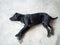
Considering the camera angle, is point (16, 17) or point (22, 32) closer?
point (22, 32)

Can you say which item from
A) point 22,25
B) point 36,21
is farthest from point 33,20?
point 22,25

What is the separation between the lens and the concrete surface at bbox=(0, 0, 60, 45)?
1.65 metres

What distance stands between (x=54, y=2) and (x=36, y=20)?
66cm

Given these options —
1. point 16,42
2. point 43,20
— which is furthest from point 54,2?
point 16,42

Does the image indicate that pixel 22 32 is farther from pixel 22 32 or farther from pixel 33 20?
pixel 33 20

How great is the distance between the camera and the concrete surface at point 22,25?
1.65 meters

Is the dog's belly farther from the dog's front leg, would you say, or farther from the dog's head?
the dog's head

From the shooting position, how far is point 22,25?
183cm

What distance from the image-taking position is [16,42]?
1.62m

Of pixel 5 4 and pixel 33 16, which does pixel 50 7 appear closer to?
pixel 33 16

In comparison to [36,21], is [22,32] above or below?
below

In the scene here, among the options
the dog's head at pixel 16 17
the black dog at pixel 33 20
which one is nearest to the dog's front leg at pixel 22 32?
the black dog at pixel 33 20

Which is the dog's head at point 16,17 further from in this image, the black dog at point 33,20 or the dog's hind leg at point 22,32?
the dog's hind leg at point 22,32

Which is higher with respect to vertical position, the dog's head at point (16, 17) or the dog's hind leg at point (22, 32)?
the dog's head at point (16, 17)
